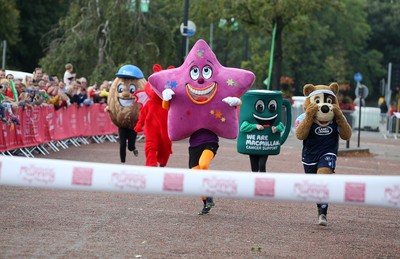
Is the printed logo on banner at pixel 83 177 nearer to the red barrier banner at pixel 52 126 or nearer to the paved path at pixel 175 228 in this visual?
the paved path at pixel 175 228

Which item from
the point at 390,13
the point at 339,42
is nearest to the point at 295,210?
the point at 339,42

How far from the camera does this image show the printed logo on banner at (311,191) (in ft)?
20.4

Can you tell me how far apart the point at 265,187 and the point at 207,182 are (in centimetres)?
40

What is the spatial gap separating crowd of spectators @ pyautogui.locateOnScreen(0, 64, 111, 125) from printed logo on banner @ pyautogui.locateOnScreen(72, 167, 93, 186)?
10.8 metres

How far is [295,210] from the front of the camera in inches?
474

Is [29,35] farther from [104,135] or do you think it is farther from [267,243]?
[267,243]

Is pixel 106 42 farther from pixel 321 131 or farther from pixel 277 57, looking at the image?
pixel 321 131

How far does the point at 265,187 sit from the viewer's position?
624 centimetres

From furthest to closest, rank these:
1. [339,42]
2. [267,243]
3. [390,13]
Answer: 1. [390,13]
2. [339,42]
3. [267,243]

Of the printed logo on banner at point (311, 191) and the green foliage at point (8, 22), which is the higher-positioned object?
the green foliage at point (8, 22)

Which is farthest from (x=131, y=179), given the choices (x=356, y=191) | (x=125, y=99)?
(x=125, y=99)

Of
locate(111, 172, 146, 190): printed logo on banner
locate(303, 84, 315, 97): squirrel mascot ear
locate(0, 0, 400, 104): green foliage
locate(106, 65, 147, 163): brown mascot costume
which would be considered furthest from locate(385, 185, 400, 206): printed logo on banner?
locate(0, 0, 400, 104): green foliage

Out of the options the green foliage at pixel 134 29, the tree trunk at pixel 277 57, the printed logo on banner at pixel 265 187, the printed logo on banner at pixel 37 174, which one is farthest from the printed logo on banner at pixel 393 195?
the tree trunk at pixel 277 57

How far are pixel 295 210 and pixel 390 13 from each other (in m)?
78.0
